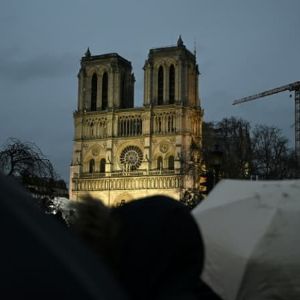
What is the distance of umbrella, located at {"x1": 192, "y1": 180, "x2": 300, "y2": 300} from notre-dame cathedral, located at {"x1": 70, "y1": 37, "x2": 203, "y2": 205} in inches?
2313

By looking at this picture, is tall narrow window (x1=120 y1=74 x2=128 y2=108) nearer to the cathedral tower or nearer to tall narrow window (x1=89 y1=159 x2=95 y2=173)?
the cathedral tower

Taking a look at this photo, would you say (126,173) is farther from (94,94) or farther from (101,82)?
(101,82)

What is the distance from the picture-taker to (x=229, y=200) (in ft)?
14.3

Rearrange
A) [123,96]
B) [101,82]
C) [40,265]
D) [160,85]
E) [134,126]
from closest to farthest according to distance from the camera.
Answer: [40,265] < [160,85] < [134,126] < [101,82] < [123,96]

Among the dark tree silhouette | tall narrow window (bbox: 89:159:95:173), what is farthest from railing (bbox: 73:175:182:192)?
the dark tree silhouette

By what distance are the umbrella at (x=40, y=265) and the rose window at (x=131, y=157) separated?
215 feet

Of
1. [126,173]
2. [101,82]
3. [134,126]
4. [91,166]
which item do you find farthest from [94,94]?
[126,173]

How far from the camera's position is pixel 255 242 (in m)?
3.90

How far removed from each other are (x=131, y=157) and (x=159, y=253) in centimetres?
6571

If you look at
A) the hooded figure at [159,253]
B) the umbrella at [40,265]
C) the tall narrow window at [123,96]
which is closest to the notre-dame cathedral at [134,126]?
the tall narrow window at [123,96]

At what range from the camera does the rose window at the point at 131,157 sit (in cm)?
6688

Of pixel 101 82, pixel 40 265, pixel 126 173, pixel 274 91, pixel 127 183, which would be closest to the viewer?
pixel 40 265

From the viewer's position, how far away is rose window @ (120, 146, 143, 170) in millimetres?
66875

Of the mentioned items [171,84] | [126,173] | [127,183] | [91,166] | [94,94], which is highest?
[171,84]
